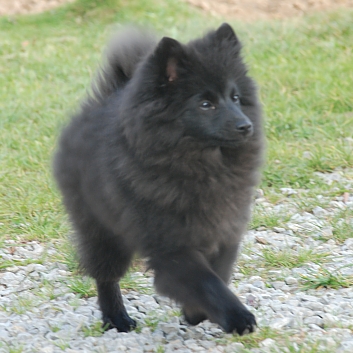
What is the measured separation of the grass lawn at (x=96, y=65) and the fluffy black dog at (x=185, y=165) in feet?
3.38

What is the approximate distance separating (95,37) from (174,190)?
7.29 meters

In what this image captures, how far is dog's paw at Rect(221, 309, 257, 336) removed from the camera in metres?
3.18

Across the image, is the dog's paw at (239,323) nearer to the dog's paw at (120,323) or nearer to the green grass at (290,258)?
the dog's paw at (120,323)

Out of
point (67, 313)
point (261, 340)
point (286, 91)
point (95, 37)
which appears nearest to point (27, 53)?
point (95, 37)

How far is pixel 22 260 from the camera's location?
475cm

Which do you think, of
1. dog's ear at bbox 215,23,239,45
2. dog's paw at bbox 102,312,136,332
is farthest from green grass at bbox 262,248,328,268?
dog's ear at bbox 215,23,239,45

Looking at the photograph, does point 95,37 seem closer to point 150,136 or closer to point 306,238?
point 306,238

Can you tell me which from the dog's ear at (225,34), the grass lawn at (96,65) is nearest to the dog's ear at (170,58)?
the dog's ear at (225,34)

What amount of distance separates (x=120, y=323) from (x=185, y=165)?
3.52ft

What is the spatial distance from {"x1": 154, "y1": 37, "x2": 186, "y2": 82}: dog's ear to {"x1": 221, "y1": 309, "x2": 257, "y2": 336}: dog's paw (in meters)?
1.21

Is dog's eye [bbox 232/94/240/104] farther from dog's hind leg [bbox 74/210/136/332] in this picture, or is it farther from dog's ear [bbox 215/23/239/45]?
dog's hind leg [bbox 74/210/136/332]

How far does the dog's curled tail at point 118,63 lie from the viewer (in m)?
3.87

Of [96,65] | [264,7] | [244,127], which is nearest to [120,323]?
[244,127]

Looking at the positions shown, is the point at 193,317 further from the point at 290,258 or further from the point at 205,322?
the point at 290,258
